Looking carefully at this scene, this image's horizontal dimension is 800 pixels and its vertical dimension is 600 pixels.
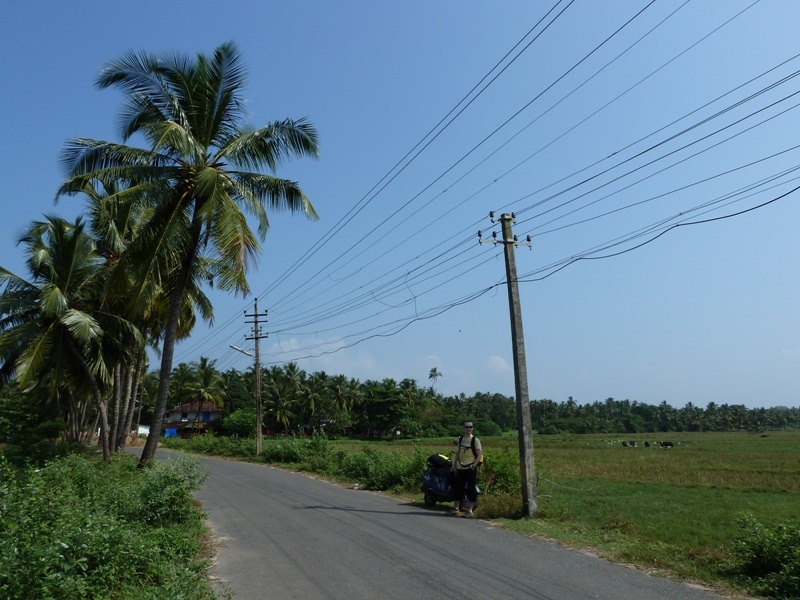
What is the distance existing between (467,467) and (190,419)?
259 ft

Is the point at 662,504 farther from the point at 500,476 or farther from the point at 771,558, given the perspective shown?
the point at 771,558

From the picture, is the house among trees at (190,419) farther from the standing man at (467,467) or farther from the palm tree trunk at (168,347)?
the standing man at (467,467)

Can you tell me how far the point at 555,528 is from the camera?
10.7m

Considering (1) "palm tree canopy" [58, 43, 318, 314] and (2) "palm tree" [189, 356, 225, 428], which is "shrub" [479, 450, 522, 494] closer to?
(1) "palm tree canopy" [58, 43, 318, 314]

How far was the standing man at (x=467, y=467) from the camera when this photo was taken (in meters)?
12.1

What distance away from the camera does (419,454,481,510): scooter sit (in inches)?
508

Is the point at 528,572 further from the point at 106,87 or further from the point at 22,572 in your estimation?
the point at 106,87

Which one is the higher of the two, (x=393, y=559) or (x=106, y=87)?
(x=106, y=87)

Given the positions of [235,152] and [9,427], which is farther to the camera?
[9,427]

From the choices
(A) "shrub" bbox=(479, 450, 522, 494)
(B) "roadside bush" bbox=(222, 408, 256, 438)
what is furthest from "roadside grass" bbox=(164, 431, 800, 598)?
(B) "roadside bush" bbox=(222, 408, 256, 438)

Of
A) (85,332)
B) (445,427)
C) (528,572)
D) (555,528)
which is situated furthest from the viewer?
(445,427)

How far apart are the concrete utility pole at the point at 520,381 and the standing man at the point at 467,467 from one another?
88 cm

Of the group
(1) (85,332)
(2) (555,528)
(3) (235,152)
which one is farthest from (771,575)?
(1) (85,332)

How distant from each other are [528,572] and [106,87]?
13217 millimetres
